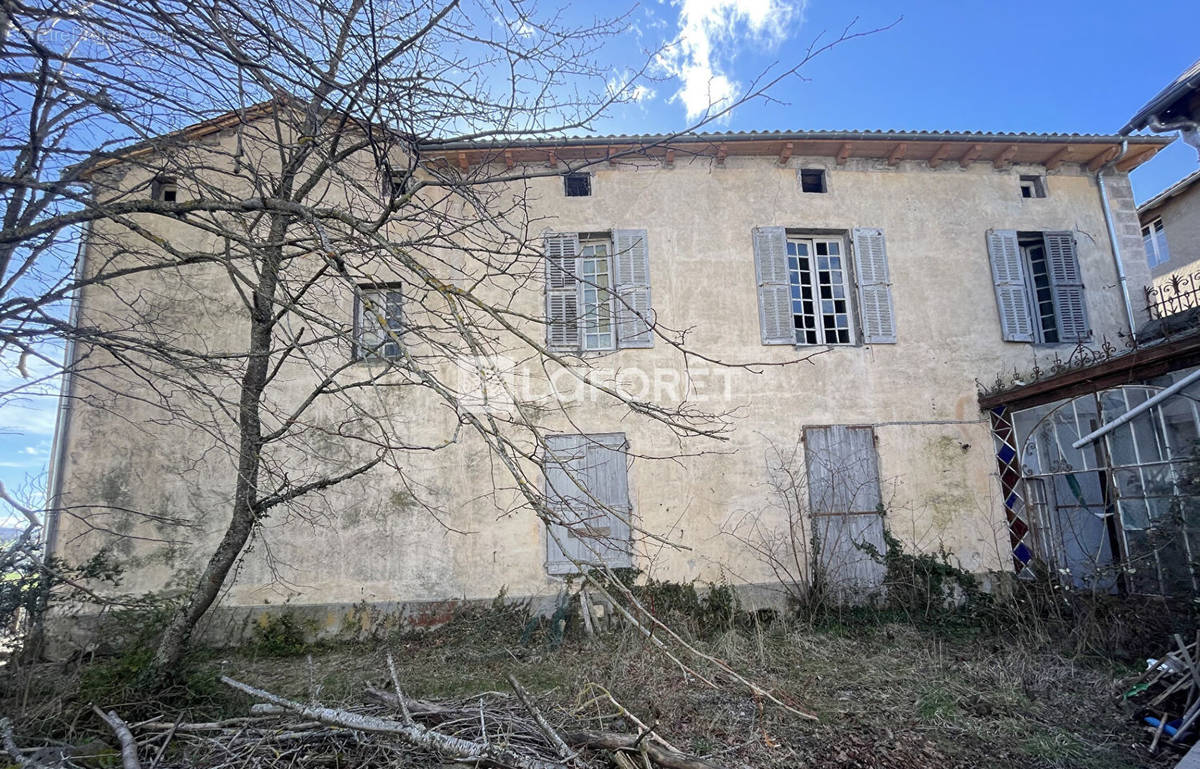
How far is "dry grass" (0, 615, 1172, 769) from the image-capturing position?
394 centimetres

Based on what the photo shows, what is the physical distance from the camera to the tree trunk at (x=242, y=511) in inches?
165

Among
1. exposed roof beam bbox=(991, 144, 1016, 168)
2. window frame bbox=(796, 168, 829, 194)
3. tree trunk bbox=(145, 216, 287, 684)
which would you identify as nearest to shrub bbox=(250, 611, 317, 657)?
tree trunk bbox=(145, 216, 287, 684)

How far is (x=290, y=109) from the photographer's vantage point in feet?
11.6

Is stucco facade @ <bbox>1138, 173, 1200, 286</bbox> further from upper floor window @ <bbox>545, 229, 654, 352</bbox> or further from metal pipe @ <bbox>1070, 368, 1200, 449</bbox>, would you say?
upper floor window @ <bbox>545, 229, 654, 352</bbox>

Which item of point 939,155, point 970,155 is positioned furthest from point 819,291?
point 970,155

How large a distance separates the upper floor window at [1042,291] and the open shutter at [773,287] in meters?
2.63

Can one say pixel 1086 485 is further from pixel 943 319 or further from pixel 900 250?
pixel 900 250

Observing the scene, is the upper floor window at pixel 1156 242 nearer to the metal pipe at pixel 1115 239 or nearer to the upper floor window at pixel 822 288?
the metal pipe at pixel 1115 239

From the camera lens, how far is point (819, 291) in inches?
314

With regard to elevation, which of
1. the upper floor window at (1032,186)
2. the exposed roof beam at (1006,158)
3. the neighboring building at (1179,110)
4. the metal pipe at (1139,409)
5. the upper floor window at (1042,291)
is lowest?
the metal pipe at (1139,409)

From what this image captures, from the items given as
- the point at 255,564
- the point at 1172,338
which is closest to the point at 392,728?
the point at 255,564

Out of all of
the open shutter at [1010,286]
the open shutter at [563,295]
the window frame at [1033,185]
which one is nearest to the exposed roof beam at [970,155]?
the window frame at [1033,185]

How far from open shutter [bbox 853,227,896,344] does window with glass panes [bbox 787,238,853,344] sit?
21 cm

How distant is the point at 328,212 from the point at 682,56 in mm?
1733
